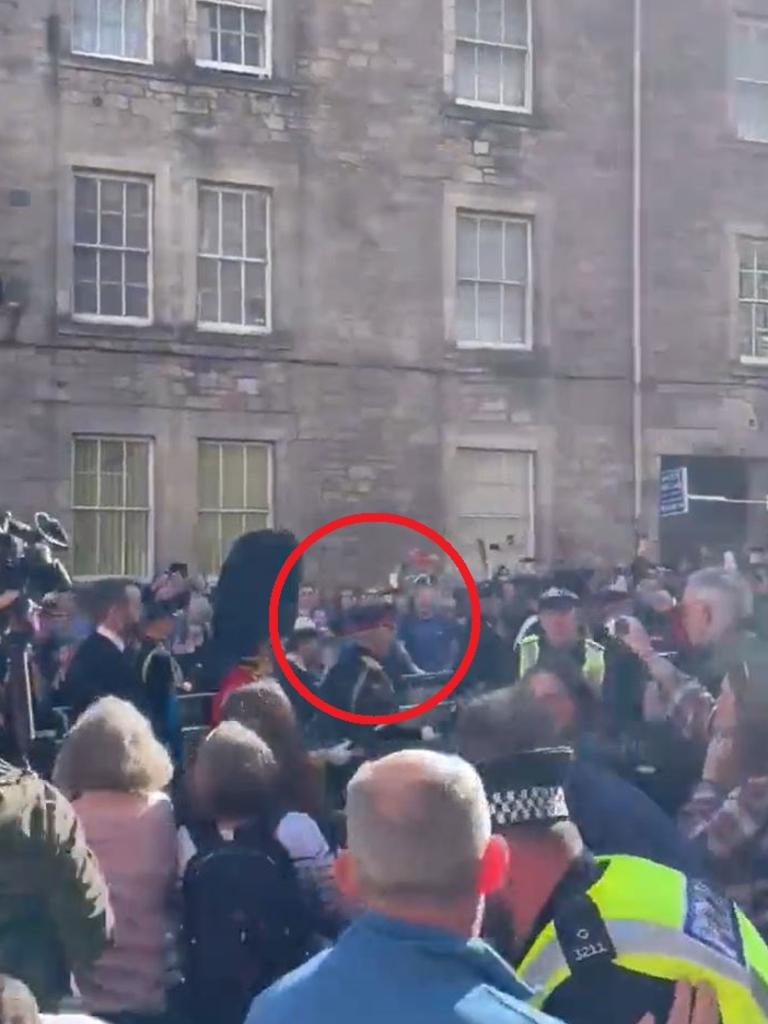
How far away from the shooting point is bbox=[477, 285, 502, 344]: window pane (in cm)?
1947

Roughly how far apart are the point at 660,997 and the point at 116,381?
14853 millimetres

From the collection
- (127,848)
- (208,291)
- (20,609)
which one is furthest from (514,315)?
(127,848)

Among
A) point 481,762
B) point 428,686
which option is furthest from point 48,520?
point 481,762

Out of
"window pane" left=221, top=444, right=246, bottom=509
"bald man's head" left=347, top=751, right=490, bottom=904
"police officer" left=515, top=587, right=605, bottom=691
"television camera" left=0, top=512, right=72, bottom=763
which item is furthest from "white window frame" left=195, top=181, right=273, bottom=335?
"bald man's head" left=347, top=751, right=490, bottom=904

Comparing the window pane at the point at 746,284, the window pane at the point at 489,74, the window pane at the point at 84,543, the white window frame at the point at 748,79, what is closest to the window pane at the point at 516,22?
the window pane at the point at 489,74

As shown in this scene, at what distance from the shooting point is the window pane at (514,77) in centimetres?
1966

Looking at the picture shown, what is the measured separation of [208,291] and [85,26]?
2.96 meters

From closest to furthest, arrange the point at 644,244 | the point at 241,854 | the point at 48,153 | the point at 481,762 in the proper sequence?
the point at 481,762 < the point at 241,854 < the point at 48,153 < the point at 644,244

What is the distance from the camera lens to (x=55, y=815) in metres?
3.15

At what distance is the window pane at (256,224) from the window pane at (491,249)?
267 cm

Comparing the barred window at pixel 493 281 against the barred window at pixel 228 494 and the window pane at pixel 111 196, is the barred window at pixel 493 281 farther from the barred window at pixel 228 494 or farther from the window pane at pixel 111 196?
the window pane at pixel 111 196

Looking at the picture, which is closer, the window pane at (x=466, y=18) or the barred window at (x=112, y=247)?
the barred window at (x=112, y=247)

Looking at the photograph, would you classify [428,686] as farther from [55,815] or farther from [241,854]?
[55,815]

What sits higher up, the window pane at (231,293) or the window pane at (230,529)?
the window pane at (231,293)
